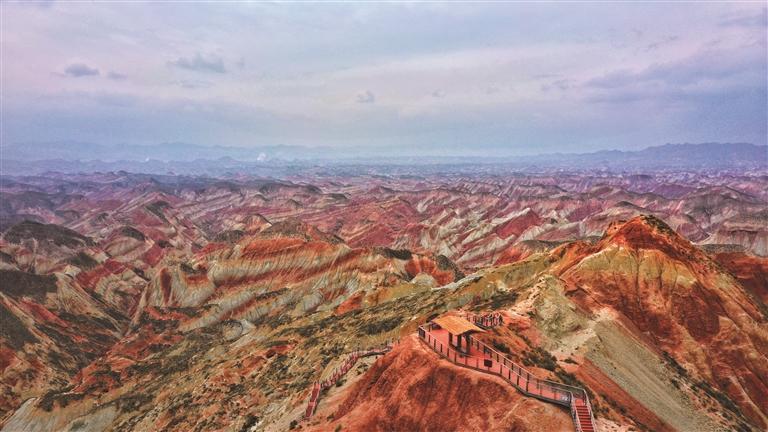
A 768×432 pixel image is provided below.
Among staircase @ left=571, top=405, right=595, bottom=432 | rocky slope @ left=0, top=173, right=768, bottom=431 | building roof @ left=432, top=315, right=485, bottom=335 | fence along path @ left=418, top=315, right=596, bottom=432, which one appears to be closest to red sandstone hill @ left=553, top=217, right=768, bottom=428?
rocky slope @ left=0, top=173, right=768, bottom=431

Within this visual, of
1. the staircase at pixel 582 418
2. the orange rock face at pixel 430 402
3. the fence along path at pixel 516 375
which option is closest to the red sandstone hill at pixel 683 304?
the fence along path at pixel 516 375

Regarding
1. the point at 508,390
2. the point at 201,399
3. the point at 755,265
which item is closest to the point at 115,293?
the point at 201,399

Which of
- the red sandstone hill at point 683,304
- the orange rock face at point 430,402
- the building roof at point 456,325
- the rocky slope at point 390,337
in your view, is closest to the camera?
the orange rock face at point 430,402

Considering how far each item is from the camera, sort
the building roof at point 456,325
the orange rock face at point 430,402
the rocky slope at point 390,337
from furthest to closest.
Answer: the rocky slope at point 390,337 < the building roof at point 456,325 < the orange rock face at point 430,402

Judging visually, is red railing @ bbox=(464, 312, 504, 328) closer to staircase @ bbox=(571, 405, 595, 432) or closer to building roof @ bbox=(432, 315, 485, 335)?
building roof @ bbox=(432, 315, 485, 335)

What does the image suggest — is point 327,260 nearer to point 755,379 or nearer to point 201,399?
point 201,399

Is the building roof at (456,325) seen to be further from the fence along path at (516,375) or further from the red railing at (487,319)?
the red railing at (487,319)
